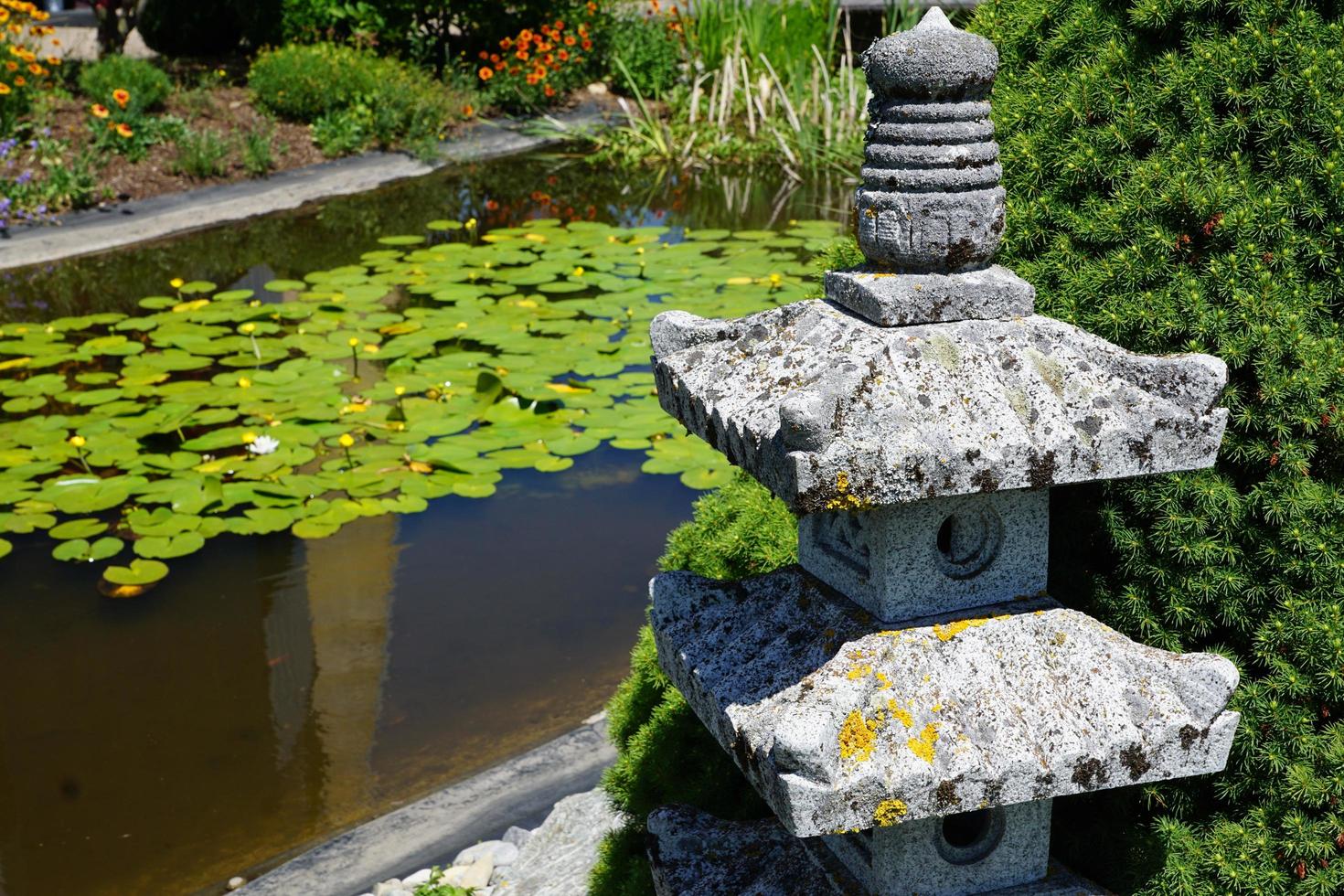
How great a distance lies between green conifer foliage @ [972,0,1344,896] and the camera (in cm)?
217

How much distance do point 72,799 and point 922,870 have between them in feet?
9.47

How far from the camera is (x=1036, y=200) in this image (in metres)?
2.53

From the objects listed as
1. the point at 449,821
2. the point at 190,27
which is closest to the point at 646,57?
the point at 190,27

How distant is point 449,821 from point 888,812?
2.26 metres

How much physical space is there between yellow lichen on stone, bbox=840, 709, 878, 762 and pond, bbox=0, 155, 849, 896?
2.44m

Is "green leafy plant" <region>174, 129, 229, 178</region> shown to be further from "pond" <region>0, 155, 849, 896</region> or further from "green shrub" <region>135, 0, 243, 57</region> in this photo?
"green shrub" <region>135, 0, 243, 57</region>

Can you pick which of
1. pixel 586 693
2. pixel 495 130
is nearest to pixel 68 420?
pixel 586 693

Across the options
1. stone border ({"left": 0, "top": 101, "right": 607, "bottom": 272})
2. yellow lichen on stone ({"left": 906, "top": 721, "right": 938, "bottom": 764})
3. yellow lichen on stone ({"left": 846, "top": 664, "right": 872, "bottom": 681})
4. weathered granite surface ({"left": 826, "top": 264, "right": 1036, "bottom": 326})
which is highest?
weathered granite surface ({"left": 826, "top": 264, "right": 1036, "bottom": 326})

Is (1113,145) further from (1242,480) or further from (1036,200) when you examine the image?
(1242,480)

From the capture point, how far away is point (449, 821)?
3.72 meters

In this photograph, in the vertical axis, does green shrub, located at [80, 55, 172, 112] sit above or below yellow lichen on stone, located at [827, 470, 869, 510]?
above

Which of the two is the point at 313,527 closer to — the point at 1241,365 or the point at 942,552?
the point at 942,552

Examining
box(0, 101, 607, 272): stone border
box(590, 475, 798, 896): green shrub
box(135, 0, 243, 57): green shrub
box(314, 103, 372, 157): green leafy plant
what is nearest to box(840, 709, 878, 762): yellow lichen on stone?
box(590, 475, 798, 896): green shrub

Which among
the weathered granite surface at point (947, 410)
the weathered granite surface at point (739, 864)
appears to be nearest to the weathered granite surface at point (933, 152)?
the weathered granite surface at point (947, 410)
